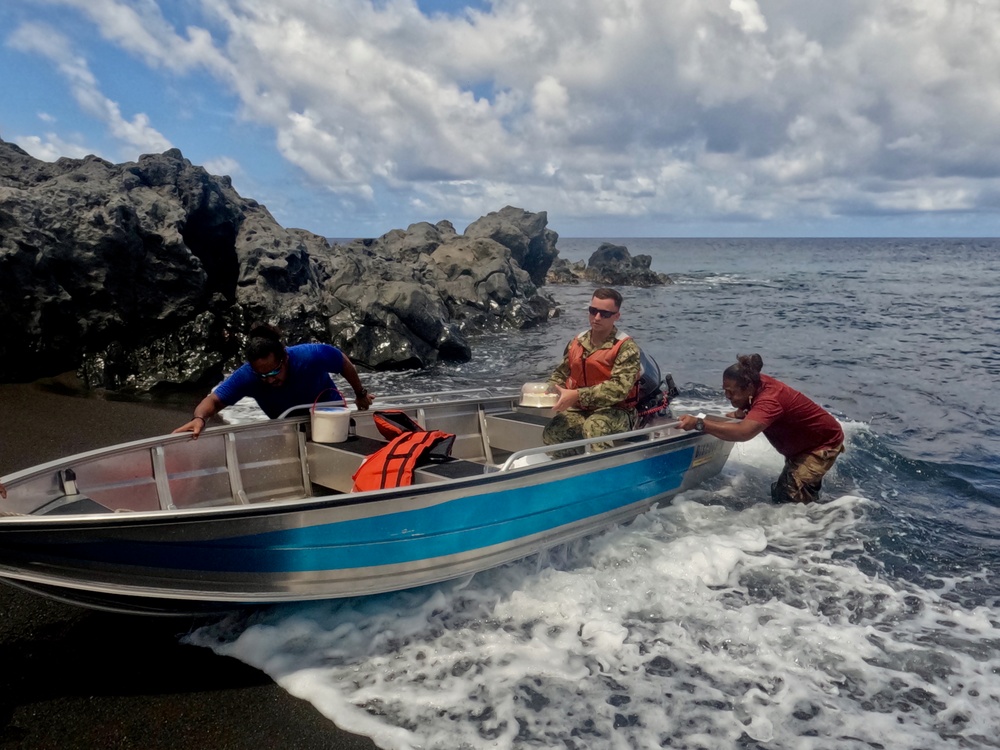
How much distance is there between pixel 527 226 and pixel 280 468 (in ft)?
125

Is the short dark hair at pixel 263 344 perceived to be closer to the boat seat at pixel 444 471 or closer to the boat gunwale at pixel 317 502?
the boat gunwale at pixel 317 502

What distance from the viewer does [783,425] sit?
26.8 ft

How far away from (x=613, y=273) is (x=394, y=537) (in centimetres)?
4539

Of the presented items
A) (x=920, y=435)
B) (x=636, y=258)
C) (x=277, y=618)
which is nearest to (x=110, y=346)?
(x=277, y=618)

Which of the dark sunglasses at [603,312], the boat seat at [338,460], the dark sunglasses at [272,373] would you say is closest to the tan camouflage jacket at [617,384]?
the dark sunglasses at [603,312]

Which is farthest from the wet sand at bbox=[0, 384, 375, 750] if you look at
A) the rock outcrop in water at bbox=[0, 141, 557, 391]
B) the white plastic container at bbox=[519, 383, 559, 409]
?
the rock outcrop in water at bbox=[0, 141, 557, 391]

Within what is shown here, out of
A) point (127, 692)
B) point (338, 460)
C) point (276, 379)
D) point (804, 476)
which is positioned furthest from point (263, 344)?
point (804, 476)

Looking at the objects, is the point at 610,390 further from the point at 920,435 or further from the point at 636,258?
the point at 636,258

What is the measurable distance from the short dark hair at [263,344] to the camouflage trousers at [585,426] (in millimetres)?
2951

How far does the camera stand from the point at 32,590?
462cm

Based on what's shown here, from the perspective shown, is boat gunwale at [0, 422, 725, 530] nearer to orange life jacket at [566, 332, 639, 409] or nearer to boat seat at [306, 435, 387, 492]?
orange life jacket at [566, 332, 639, 409]

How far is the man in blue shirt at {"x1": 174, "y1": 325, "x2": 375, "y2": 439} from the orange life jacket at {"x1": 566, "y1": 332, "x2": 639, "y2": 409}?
2.21 meters

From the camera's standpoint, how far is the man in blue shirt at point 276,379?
6297 mm

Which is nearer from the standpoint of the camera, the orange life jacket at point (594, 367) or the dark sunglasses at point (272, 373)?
the dark sunglasses at point (272, 373)
